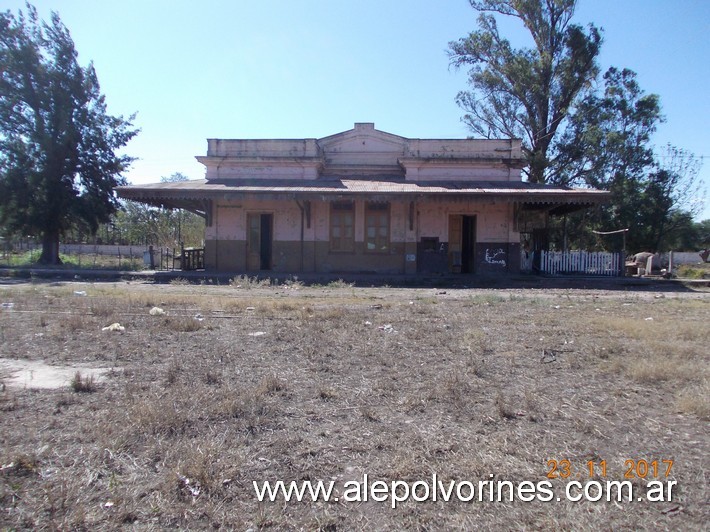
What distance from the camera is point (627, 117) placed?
31.6 m

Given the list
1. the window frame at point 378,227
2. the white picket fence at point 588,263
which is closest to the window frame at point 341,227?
the window frame at point 378,227

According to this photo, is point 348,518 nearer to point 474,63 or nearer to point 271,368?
point 271,368

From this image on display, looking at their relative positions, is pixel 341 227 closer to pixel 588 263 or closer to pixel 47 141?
pixel 588 263

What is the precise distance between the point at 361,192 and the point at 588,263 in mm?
10352

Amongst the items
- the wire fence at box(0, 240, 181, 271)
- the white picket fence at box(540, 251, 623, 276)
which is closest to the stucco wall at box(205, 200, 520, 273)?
the white picket fence at box(540, 251, 623, 276)

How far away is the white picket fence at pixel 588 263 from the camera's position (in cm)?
2120

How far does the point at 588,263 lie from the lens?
21328 millimetres

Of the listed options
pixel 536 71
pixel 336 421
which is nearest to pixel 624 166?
pixel 536 71

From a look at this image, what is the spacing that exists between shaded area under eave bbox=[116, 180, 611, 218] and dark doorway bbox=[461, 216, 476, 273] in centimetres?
170

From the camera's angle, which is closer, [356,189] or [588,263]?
[356,189]

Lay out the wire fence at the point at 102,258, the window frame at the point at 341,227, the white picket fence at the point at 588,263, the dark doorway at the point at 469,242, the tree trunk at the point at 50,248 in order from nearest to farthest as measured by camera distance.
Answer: the white picket fence at the point at 588,263 < the window frame at the point at 341,227 < the dark doorway at the point at 469,242 < the wire fence at the point at 102,258 < the tree trunk at the point at 50,248

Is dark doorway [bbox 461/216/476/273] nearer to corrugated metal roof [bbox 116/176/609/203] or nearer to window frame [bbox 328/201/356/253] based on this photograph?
corrugated metal roof [bbox 116/176/609/203]

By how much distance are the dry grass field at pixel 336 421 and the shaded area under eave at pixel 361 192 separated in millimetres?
12368

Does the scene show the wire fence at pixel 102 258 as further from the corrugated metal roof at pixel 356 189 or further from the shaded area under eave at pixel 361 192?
the corrugated metal roof at pixel 356 189
